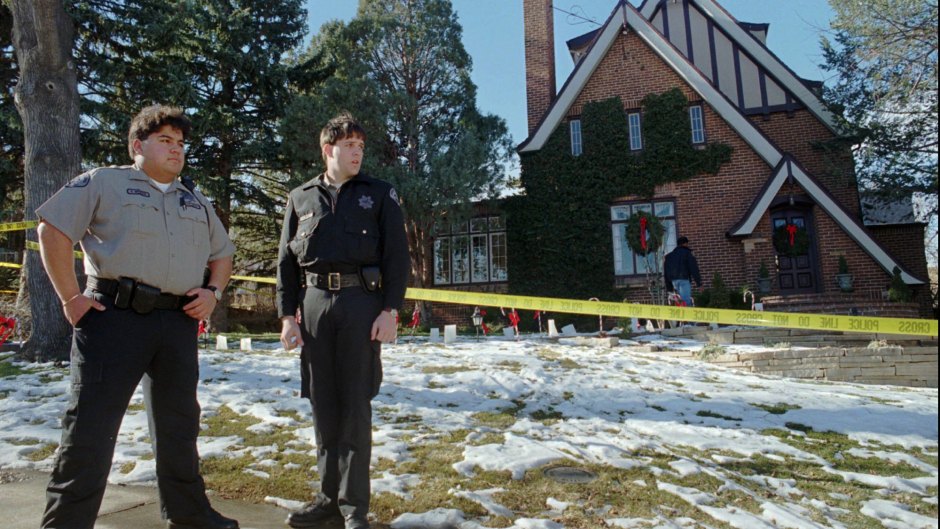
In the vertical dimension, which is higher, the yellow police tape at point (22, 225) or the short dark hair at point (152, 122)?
the yellow police tape at point (22, 225)

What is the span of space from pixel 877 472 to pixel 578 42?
822 inches

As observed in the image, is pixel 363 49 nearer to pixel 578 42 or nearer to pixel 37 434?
pixel 578 42

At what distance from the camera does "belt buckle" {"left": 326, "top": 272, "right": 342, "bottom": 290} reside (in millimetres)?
3113

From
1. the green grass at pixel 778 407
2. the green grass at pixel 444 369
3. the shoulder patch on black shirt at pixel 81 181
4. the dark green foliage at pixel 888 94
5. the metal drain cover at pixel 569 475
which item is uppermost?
the dark green foliage at pixel 888 94

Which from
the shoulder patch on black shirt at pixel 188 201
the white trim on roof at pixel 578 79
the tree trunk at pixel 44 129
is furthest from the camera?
the white trim on roof at pixel 578 79

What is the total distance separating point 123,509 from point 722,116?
17263 mm

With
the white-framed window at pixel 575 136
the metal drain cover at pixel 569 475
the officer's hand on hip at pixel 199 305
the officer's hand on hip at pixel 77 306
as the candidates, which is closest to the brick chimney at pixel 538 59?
the white-framed window at pixel 575 136

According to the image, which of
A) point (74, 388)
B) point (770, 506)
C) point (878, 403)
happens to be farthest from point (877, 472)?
point (74, 388)

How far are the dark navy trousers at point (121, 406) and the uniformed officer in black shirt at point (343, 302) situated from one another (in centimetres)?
50

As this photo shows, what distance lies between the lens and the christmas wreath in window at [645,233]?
51.2ft

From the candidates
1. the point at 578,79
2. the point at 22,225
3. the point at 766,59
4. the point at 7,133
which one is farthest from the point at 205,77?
the point at 766,59

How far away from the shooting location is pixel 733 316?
4215 mm

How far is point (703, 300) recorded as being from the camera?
1518 cm

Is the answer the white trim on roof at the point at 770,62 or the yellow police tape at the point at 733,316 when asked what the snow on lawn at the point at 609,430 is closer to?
the yellow police tape at the point at 733,316
